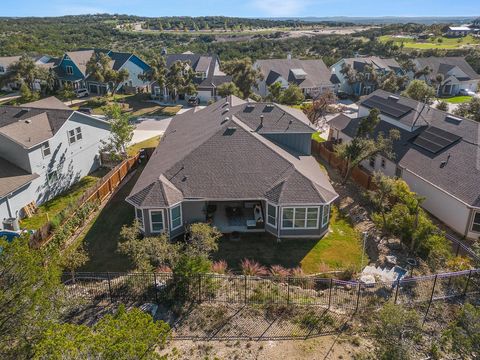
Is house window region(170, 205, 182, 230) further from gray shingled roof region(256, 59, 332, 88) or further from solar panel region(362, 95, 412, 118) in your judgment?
gray shingled roof region(256, 59, 332, 88)

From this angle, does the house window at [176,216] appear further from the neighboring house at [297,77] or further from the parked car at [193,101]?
the neighboring house at [297,77]

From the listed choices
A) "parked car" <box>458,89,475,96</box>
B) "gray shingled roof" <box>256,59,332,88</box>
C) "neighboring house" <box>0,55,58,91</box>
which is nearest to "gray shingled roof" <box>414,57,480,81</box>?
"parked car" <box>458,89,475,96</box>

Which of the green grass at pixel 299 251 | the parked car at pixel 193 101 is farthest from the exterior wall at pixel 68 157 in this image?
the parked car at pixel 193 101

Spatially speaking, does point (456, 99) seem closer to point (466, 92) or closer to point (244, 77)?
point (466, 92)

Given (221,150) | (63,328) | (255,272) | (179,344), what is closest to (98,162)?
(221,150)

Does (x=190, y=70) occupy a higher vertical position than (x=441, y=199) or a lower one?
higher

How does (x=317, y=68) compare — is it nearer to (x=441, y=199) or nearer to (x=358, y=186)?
(x=358, y=186)
